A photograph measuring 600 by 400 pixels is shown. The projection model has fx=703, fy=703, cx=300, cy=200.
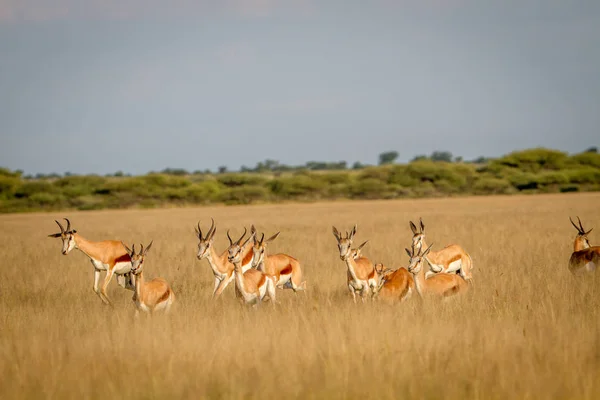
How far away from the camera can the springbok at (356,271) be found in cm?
Answer: 1023

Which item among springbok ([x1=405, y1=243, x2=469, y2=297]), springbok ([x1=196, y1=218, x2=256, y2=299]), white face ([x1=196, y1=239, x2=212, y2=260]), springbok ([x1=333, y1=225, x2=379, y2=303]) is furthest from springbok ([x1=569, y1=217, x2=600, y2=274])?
white face ([x1=196, y1=239, x2=212, y2=260])

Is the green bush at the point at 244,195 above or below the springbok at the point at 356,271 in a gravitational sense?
above

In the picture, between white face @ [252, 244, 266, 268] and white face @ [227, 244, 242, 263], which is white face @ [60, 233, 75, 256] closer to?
white face @ [252, 244, 266, 268]

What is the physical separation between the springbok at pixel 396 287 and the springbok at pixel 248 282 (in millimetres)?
1592

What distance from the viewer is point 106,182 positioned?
62562mm

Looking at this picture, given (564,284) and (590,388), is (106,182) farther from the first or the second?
(590,388)

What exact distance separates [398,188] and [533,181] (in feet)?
37.4

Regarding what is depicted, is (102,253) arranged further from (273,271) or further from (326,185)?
(326,185)

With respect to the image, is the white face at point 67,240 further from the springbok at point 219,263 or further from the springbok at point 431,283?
the springbok at point 431,283

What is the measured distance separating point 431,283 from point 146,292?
13.1ft

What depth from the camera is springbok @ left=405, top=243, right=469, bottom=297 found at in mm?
9602

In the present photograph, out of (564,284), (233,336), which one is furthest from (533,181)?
(233,336)

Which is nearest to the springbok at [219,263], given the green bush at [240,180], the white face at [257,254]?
the white face at [257,254]

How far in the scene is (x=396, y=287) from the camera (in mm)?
10203
